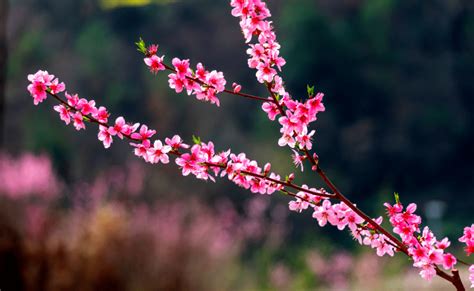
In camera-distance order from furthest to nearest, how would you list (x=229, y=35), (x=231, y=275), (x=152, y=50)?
(x=229, y=35)
(x=231, y=275)
(x=152, y=50)

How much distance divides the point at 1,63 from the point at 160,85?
802 centimetres

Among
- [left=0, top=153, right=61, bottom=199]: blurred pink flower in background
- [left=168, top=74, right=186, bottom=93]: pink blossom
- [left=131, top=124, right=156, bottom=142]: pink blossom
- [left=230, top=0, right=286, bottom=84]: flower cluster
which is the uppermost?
[left=0, top=153, right=61, bottom=199]: blurred pink flower in background

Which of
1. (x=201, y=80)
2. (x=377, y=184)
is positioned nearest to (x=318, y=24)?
(x=377, y=184)

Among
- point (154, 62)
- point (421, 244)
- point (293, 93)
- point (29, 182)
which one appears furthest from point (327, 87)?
point (154, 62)

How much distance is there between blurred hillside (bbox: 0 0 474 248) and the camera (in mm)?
13242

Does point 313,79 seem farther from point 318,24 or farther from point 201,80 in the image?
point 201,80

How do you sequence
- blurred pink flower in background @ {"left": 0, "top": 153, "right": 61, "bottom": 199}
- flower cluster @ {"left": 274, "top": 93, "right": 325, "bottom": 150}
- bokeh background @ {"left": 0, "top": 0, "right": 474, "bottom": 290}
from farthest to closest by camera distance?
1. bokeh background @ {"left": 0, "top": 0, "right": 474, "bottom": 290}
2. blurred pink flower in background @ {"left": 0, "top": 153, "right": 61, "bottom": 199}
3. flower cluster @ {"left": 274, "top": 93, "right": 325, "bottom": 150}

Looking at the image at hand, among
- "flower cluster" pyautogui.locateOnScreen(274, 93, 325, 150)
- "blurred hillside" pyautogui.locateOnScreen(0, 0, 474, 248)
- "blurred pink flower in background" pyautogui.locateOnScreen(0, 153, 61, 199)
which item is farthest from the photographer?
"blurred hillside" pyautogui.locateOnScreen(0, 0, 474, 248)

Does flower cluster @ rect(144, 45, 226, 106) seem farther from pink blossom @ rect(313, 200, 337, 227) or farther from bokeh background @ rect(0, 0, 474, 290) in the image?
bokeh background @ rect(0, 0, 474, 290)

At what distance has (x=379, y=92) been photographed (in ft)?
46.6

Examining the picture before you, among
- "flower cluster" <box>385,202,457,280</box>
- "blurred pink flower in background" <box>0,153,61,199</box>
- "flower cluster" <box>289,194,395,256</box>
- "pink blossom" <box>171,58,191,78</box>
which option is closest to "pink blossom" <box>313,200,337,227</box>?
"flower cluster" <box>289,194,395,256</box>

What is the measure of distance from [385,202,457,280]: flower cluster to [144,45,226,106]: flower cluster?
1.34 feet

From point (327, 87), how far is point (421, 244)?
12337 millimetres

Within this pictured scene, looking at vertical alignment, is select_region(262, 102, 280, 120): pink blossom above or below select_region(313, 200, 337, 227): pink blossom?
above
